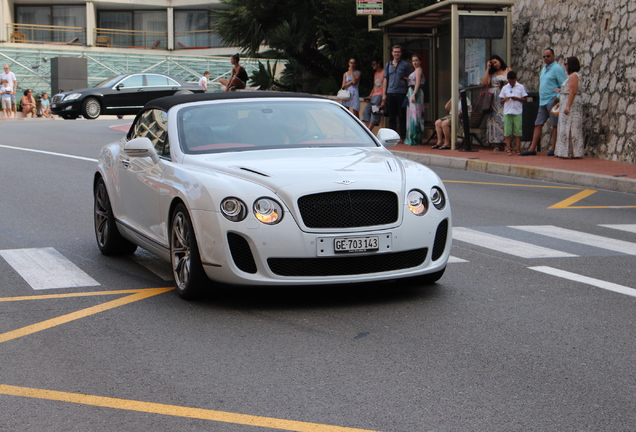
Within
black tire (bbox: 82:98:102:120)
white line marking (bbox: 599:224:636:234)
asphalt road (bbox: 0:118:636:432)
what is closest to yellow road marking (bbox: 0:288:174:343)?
asphalt road (bbox: 0:118:636:432)

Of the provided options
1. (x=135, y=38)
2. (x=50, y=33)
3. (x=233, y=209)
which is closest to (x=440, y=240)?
(x=233, y=209)

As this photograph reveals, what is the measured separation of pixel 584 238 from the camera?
952 centimetres

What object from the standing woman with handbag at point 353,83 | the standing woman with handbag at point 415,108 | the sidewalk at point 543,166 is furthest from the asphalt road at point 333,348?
the standing woman with handbag at point 353,83

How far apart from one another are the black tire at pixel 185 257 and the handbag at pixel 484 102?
43.2 feet

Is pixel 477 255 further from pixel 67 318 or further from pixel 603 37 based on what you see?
pixel 603 37

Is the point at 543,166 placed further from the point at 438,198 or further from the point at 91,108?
the point at 91,108

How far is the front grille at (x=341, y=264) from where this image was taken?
611cm

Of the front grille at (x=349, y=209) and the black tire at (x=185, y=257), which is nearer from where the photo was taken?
the front grille at (x=349, y=209)

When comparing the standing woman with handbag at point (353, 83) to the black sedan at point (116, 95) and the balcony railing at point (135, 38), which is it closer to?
the black sedan at point (116, 95)

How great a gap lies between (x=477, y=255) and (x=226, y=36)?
817 inches

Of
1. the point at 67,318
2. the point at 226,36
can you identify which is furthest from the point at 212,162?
the point at 226,36

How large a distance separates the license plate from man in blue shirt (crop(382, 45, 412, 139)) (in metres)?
15.1

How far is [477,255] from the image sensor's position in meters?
8.41

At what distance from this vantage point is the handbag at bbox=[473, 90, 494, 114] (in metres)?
19.0
